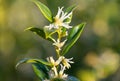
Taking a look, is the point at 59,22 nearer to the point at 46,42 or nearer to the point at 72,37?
the point at 72,37

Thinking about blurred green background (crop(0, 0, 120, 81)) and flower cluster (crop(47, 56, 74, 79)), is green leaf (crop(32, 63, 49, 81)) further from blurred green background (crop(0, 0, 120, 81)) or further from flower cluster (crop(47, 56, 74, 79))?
blurred green background (crop(0, 0, 120, 81))

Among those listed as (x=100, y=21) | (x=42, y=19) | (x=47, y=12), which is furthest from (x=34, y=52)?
(x=47, y=12)

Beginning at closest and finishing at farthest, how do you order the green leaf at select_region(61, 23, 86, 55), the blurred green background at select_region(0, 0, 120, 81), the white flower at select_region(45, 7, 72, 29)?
the white flower at select_region(45, 7, 72, 29), the green leaf at select_region(61, 23, 86, 55), the blurred green background at select_region(0, 0, 120, 81)

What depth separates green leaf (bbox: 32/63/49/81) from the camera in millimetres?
1383

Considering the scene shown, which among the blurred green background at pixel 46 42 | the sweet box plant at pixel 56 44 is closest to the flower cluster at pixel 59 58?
the sweet box plant at pixel 56 44

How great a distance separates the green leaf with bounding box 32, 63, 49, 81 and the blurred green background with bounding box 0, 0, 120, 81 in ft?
11.4

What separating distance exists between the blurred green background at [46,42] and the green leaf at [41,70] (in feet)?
11.4

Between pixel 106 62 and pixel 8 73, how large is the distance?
132cm

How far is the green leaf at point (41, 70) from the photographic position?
138 centimetres

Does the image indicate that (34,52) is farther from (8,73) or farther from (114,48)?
(114,48)

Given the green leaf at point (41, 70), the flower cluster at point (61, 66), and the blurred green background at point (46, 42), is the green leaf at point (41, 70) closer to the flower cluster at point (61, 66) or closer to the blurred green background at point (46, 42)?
the flower cluster at point (61, 66)

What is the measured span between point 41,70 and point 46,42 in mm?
4220

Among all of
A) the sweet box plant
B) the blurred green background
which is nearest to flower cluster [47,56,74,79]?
the sweet box plant

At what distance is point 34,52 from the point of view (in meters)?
5.57
